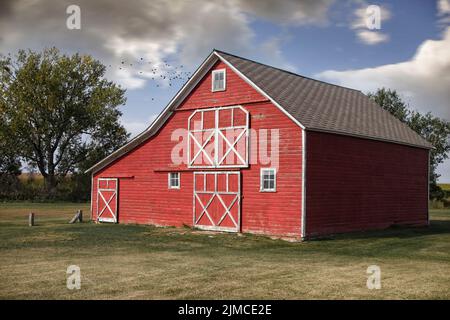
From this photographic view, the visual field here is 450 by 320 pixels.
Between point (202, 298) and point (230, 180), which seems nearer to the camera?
point (202, 298)

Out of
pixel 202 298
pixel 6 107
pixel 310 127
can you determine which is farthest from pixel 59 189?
pixel 202 298

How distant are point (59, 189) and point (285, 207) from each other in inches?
1693

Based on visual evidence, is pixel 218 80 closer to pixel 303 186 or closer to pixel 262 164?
pixel 262 164

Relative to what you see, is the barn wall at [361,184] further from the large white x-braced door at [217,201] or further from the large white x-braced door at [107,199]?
the large white x-braced door at [107,199]

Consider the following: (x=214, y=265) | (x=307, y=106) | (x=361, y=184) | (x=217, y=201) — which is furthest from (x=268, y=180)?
(x=214, y=265)

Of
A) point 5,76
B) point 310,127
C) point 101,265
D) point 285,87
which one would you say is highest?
point 5,76

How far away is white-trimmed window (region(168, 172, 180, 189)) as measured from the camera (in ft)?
88.5

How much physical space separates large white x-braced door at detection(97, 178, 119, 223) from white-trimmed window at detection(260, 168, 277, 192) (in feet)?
33.2

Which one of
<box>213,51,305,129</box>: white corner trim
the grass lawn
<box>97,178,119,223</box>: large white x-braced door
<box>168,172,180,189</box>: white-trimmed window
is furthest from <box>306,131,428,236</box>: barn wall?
<box>97,178,119,223</box>: large white x-braced door

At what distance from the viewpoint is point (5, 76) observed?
57.0 m

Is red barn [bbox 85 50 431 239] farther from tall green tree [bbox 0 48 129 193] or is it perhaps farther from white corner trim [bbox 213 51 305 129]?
tall green tree [bbox 0 48 129 193]

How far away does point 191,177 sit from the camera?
86.2ft
